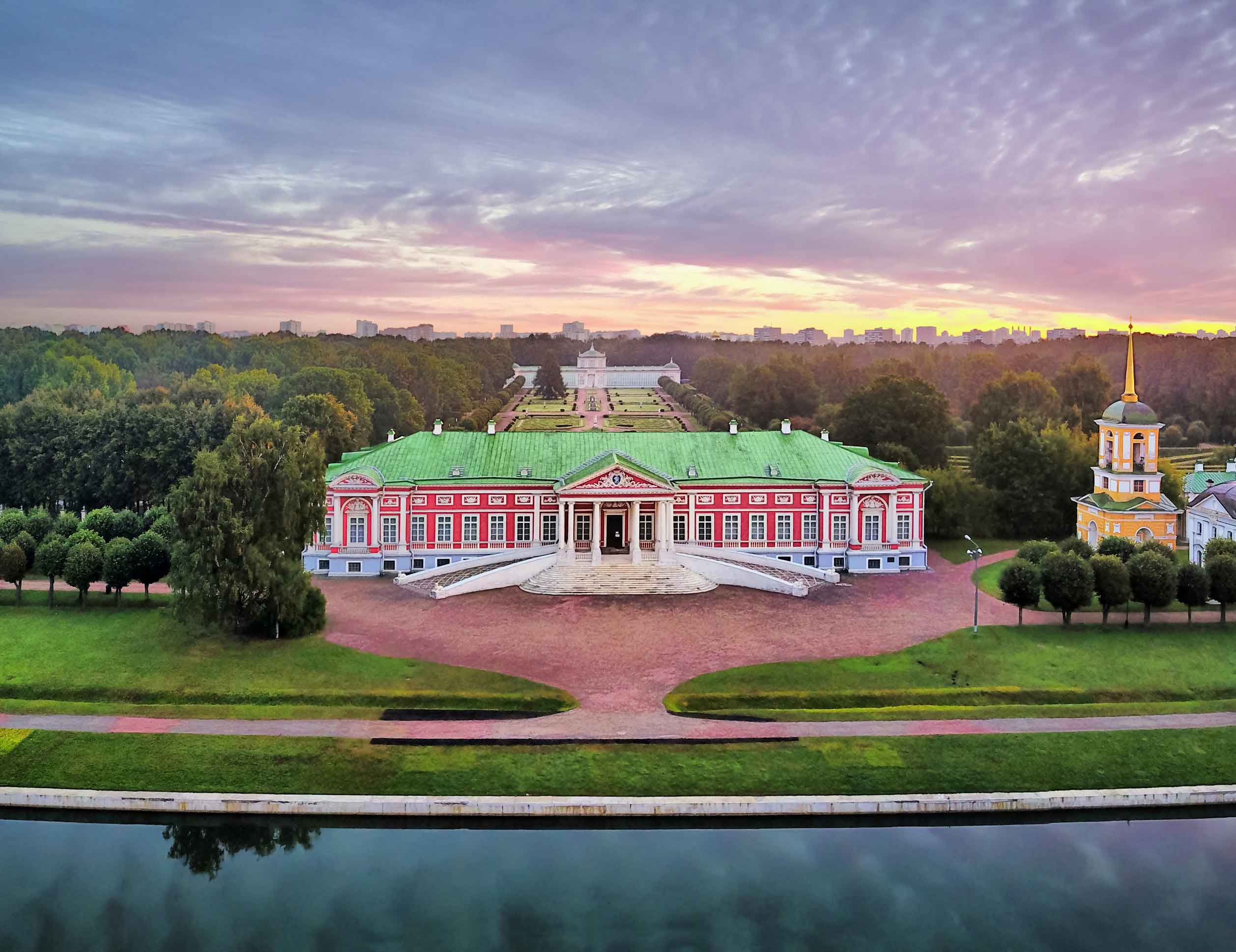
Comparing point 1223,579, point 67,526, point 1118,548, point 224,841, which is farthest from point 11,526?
point 1223,579

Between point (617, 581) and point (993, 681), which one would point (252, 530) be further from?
point (993, 681)

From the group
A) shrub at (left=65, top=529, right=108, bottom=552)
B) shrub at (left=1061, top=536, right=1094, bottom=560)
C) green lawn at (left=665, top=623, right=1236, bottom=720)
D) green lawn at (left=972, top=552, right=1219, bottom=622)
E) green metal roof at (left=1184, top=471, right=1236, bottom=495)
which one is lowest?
green lawn at (left=665, top=623, right=1236, bottom=720)

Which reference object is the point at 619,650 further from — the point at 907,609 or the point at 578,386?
the point at 578,386

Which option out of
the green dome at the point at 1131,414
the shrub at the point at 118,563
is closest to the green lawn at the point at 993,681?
the green dome at the point at 1131,414

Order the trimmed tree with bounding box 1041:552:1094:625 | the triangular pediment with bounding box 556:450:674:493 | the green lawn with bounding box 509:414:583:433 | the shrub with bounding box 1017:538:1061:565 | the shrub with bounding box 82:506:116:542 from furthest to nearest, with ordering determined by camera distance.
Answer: the green lawn with bounding box 509:414:583:433 → the triangular pediment with bounding box 556:450:674:493 → the shrub with bounding box 82:506:116:542 → the shrub with bounding box 1017:538:1061:565 → the trimmed tree with bounding box 1041:552:1094:625

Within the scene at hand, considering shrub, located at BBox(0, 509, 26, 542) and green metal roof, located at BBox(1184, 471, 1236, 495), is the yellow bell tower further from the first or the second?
shrub, located at BBox(0, 509, 26, 542)

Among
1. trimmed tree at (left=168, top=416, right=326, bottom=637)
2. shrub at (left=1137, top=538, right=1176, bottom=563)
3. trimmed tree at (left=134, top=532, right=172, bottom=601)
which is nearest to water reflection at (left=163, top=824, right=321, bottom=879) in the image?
trimmed tree at (left=168, top=416, right=326, bottom=637)

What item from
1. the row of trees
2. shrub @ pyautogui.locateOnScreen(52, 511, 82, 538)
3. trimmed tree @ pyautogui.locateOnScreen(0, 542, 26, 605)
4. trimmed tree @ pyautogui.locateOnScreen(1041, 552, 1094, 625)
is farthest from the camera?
shrub @ pyautogui.locateOnScreen(52, 511, 82, 538)

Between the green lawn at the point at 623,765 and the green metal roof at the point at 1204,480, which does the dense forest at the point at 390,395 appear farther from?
the green lawn at the point at 623,765

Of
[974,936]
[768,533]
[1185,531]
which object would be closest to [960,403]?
[1185,531]
